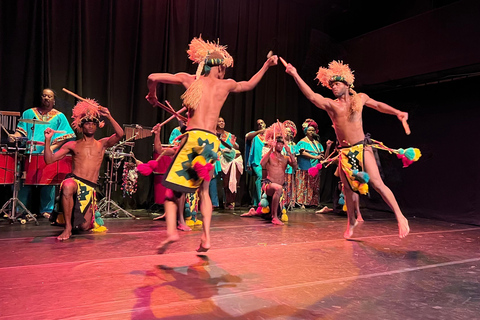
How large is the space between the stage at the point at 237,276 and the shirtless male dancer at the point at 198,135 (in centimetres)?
43

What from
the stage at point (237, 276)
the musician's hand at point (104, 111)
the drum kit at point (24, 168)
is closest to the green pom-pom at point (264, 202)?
the stage at point (237, 276)

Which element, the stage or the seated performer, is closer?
the stage

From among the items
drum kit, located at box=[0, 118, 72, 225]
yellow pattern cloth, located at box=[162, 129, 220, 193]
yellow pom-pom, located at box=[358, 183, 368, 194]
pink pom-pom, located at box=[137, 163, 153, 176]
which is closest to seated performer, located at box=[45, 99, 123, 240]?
drum kit, located at box=[0, 118, 72, 225]

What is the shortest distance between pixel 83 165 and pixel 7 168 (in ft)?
4.29

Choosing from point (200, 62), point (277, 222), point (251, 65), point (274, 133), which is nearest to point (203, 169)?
point (200, 62)

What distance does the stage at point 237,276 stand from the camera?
7.30 ft

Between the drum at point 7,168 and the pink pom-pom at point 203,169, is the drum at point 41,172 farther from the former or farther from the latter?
the pink pom-pom at point 203,169

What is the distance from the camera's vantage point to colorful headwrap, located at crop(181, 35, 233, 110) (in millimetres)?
3027

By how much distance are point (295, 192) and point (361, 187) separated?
173 inches

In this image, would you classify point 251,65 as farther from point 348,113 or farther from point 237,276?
point 237,276

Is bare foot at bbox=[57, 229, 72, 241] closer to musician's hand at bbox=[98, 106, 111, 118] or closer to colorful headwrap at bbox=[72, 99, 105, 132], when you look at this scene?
colorful headwrap at bbox=[72, 99, 105, 132]

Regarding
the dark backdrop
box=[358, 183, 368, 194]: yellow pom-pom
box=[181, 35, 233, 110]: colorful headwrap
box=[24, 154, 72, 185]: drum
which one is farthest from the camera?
the dark backdrop

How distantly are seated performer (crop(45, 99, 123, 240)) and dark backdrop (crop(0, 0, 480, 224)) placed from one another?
2318 millimetres

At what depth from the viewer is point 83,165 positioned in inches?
179
